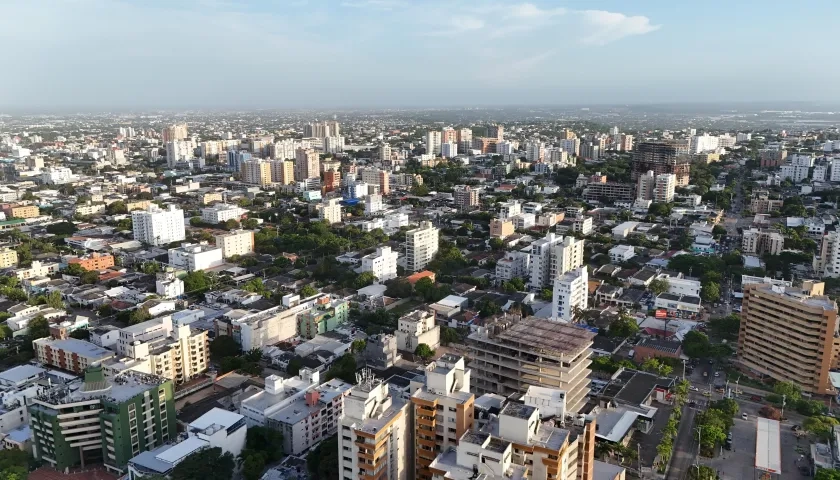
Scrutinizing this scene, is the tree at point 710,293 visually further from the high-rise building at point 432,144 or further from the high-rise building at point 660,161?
the high-rise building at point 432,144

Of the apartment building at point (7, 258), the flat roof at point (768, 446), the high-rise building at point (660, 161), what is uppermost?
the high-rise building at point (660, 161)

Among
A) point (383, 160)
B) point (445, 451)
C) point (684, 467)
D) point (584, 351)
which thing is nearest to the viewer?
point (445, 451)

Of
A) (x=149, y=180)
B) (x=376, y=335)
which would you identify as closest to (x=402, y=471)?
(x=376, y=335)

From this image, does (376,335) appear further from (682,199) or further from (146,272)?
(682,199)

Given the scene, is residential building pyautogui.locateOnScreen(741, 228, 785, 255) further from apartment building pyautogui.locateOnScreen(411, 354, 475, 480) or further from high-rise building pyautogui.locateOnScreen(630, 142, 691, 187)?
apartment building pyautogui.locateOnScreen(411, 354, 475, 480)

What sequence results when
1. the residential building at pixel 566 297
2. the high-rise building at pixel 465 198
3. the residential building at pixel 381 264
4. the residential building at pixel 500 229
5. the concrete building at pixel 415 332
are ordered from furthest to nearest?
the high-rise building at pixel 465 198 → the residential building at pixel 500 229 → the residential building at pixel 381 264 → the residential building at pixel 566 297 → the concrete building at pixel 415 332

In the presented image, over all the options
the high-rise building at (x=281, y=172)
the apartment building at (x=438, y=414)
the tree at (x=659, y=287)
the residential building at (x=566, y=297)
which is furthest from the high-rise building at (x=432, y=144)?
the apartment building at (x=438, y=414)
